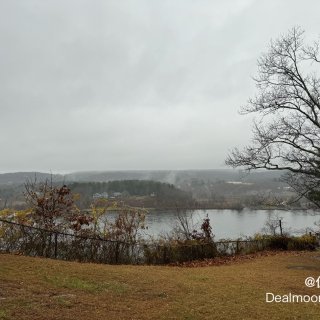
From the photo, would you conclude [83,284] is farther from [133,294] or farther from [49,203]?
[49,203]

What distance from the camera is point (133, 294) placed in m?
7.01

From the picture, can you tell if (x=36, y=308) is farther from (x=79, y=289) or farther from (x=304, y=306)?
(x=304, y=306)

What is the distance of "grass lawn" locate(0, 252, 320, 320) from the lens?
223 inches

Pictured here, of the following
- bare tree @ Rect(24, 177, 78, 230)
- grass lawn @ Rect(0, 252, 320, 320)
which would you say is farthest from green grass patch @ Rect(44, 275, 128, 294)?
bare tree @ Rect(24, 177, 78, 230)

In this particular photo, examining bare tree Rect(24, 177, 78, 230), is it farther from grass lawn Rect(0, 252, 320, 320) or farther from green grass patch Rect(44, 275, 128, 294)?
green grass patch Rect(44, 275, 128, 294)

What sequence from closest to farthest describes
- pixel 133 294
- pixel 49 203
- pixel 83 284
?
1. pixel 133 294
2. pixel 83 284
3. pixel 49 203

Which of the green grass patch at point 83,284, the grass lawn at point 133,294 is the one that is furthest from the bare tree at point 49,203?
the green grass patch at point 83,284

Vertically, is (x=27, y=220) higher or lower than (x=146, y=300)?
higher

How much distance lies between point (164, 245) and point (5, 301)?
29.3 feet

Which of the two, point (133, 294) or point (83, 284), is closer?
point (133, 294)

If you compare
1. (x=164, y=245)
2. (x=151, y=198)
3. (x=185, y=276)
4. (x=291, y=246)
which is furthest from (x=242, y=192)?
(x=185, y=276)

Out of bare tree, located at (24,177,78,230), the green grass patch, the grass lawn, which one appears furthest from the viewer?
bare tree, located at (24,177,78,230)

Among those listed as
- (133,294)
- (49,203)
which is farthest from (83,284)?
(49,203)

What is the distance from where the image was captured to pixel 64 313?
17.7ft
